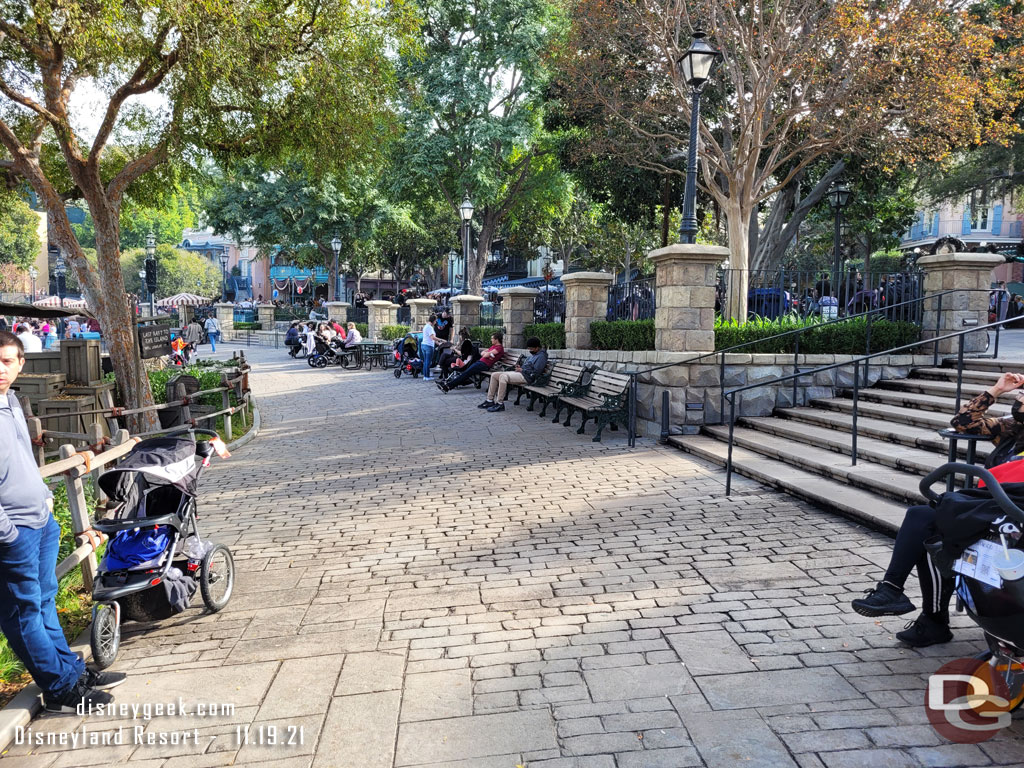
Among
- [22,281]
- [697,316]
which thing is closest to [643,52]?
[697,316]

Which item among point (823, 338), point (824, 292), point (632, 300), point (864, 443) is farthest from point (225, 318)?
point (864, 443)

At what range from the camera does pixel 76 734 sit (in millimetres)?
3215

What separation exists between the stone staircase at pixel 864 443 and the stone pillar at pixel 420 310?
708 inches

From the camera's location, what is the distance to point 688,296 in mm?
9953

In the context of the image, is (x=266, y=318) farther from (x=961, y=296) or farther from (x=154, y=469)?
(x=154, y=469)

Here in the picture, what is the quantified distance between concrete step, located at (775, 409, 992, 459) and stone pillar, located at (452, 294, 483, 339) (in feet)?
41.5

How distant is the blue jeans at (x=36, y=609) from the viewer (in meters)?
3.13

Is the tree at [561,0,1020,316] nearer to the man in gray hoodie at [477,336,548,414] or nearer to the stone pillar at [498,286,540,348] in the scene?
the man in gray hoodie at [477,336,548,414]

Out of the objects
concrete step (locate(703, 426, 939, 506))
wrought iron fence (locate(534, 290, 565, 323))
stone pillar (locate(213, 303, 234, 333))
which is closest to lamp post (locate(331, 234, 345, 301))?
stone pillar (locate(213, 303, 234, 333))

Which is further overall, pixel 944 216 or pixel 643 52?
pixel 944 216

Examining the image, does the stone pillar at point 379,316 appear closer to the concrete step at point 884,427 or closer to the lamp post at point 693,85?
the lamp post at point 693,85

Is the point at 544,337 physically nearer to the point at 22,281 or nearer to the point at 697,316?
the point at 697,316

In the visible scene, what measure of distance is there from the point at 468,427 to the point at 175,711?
26.9 feet

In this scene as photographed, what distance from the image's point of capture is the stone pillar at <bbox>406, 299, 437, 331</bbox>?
2652 cm
